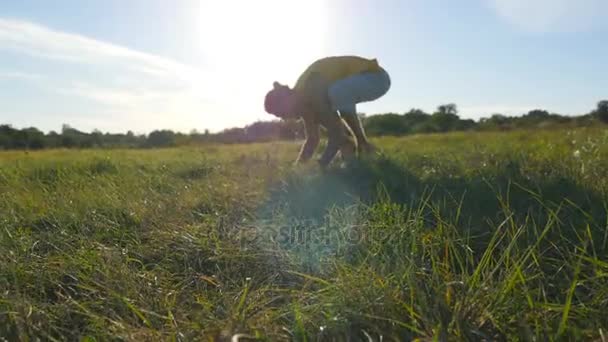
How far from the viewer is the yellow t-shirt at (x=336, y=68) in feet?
14.2

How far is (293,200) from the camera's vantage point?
9.07ft

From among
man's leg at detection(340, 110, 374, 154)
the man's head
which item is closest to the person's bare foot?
man's leg at detection(340, 110, 374, 154)

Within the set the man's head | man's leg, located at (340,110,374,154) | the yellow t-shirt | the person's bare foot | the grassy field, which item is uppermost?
the yellow t-shirt

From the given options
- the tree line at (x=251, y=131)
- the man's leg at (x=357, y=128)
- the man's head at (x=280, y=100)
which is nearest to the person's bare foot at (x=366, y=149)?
the man's leg at (x=357, y=128)

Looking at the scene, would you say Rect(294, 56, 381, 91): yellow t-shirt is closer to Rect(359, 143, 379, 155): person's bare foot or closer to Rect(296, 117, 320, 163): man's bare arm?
Rect(296, 117, 320, 163): man's bare arm

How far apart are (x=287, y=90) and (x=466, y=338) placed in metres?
3.30

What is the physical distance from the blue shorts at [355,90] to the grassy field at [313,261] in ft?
4.17

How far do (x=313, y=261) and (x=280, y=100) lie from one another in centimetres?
262

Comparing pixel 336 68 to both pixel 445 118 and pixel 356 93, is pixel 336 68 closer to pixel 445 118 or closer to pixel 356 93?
pixel 356 93

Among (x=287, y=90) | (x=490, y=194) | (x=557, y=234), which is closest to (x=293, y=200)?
(x=490, y=194)

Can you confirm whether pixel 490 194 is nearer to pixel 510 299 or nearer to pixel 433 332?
pixel 510 299

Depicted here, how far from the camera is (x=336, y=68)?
4.39m

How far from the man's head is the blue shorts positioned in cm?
33

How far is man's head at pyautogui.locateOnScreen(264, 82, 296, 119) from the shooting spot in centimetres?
417
